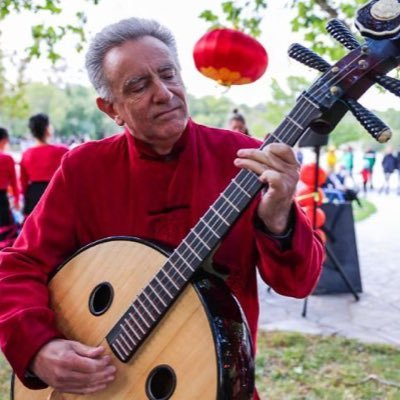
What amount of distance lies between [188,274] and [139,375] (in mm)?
316

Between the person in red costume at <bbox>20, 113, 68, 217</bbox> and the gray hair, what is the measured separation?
3.75 meters

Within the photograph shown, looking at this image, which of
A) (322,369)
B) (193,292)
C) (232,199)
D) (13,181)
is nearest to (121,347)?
(193,292)

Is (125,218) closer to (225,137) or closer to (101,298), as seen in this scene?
(101,298)

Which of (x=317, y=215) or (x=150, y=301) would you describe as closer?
(x=150, y=301)

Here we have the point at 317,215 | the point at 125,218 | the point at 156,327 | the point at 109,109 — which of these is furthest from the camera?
the point at 317,215

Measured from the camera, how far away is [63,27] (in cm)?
469

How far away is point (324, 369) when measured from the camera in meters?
3.55

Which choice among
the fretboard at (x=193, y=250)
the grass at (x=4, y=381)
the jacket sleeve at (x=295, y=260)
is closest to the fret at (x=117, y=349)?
the fretboard at (x=193, y=250)

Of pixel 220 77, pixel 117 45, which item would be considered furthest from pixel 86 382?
pixel 220 77

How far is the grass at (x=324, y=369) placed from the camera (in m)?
3.21

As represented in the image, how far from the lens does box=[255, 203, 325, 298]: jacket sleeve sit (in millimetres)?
1236

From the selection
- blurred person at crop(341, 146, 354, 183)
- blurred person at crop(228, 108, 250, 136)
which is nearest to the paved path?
blurred person at crop(228, 108, 250, 136)

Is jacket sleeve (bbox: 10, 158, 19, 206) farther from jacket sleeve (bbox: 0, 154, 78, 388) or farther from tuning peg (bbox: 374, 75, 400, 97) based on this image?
tuning peg (bbox: 374, 75, 400, 97)

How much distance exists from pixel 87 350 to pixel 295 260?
25.1 inches
